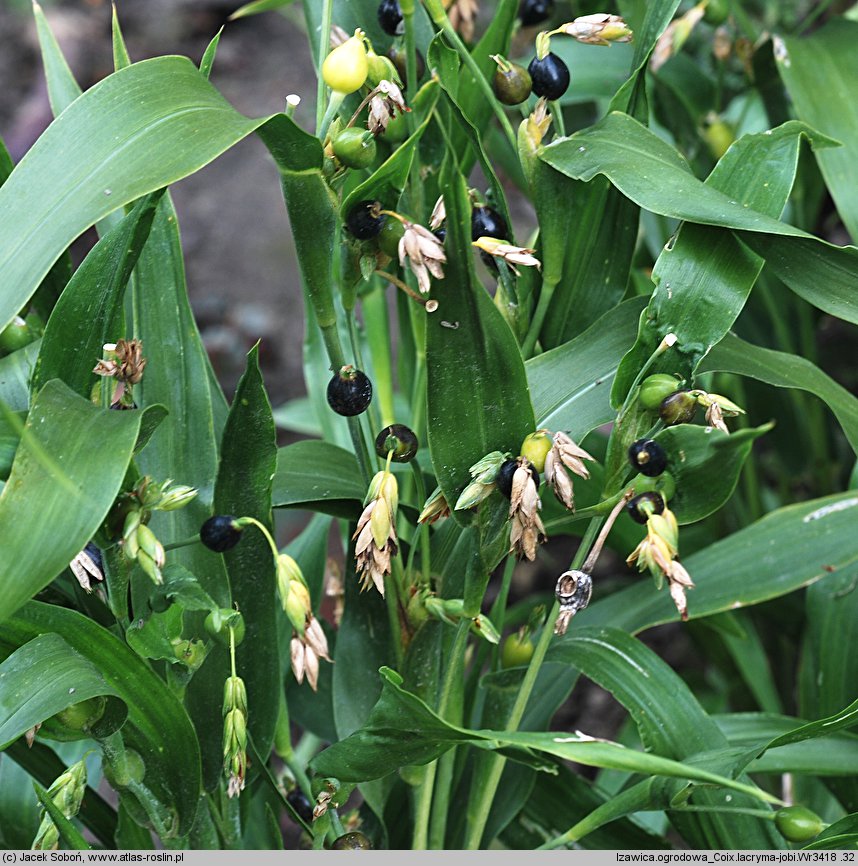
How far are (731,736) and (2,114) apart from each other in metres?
2.14

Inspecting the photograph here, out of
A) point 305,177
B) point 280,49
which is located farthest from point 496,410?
point 280,49

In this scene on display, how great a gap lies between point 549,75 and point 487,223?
9 cm

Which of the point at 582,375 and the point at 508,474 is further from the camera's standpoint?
the point at 582,375

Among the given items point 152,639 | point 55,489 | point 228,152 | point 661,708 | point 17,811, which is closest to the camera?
point 55,489

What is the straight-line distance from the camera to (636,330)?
0.60m

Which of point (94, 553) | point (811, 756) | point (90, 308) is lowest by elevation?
point (811, 756)

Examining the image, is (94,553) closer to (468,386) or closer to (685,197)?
(468,386)

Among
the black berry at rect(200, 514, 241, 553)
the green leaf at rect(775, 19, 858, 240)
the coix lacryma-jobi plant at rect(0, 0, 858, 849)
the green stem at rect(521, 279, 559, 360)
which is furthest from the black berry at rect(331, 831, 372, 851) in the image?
the green leaf at rect(775, 19, 858, 240)

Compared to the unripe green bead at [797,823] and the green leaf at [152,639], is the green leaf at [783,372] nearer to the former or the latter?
the unripe green bead at [797,823]

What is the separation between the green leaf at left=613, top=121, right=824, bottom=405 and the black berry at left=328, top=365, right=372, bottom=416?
0.14 m

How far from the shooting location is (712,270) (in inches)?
21.8

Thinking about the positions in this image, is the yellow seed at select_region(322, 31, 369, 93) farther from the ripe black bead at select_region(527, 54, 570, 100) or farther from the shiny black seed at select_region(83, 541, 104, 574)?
the shiny black seed at select_region(83, 541, 104, 574)

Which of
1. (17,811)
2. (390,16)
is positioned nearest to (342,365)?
(390,16)

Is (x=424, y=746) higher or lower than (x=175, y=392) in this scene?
lower
